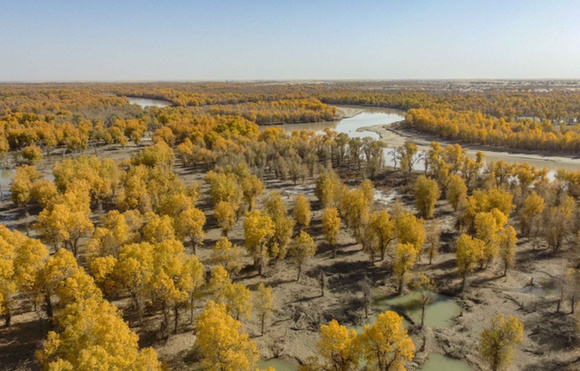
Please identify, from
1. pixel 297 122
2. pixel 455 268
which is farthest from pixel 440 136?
pixel 455 268

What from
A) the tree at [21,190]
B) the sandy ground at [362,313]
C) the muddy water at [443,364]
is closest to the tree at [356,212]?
the sandy ground at [362,313]

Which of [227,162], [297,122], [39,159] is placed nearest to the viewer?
[227,162]

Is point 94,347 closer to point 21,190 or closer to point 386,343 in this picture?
point 386,343

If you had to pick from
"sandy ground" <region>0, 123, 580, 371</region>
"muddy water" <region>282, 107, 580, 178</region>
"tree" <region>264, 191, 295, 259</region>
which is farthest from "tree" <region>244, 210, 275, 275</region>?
"muddy water" <region>282, 107, 580, 178</region>

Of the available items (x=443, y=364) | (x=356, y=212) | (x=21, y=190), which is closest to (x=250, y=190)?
(x=356, y=212)

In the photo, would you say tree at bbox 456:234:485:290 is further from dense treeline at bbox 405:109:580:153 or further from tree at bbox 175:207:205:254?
dense treeline at bbox 405:109:580:153

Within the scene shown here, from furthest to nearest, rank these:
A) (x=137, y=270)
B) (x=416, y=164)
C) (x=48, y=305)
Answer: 1. (x=416, y=164)
2. (x=48, y=305)
3. (x=137, y=270)

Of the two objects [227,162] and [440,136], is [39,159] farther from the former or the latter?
[440,136]
